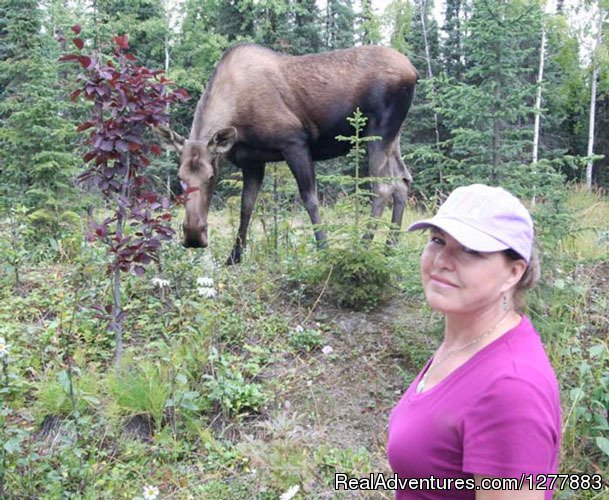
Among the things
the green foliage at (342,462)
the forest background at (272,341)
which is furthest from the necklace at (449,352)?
the green foliage at (342,462)

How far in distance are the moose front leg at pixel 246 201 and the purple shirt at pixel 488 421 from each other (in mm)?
4662

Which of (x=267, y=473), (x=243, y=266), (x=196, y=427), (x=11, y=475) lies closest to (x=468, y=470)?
(x=267, y=473)

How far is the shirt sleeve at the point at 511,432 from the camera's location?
1.28m

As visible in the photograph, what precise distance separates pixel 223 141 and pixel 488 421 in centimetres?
475

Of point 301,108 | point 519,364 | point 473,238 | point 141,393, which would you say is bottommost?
point 141,393

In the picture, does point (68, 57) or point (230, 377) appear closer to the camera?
point (68, 57)

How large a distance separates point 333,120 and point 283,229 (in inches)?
55.9

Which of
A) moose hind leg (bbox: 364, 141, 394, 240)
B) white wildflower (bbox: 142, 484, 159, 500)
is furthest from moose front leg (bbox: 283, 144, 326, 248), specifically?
white wildflower (bbox: 142, 484, 159, 500)

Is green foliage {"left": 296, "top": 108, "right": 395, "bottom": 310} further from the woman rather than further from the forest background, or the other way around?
the woman

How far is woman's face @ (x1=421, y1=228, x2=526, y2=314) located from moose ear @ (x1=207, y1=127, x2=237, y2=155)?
4241mm

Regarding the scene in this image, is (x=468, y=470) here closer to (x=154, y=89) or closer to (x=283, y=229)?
(x=154, y=89)

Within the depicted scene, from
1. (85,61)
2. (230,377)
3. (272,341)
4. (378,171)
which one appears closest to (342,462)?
(230,377)

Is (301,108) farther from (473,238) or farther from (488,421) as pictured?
(488,421)

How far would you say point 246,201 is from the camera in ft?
20.9
